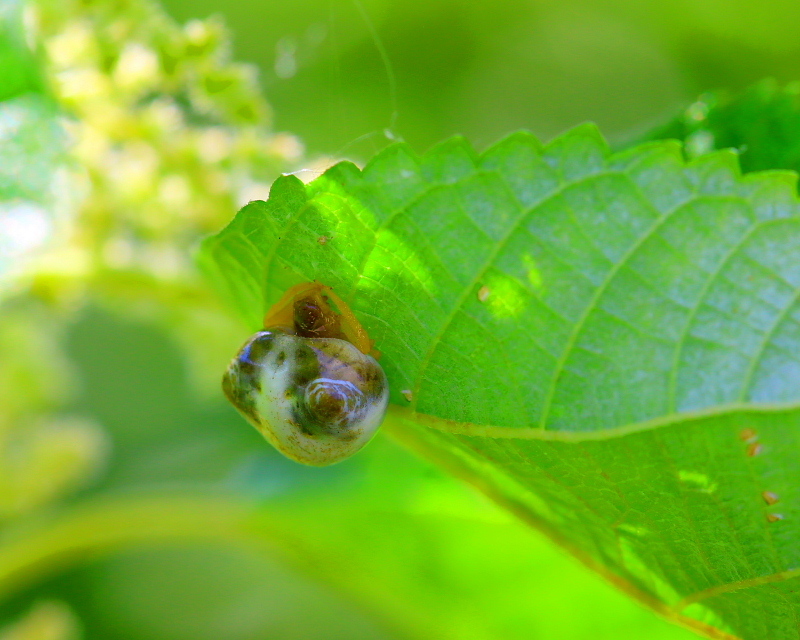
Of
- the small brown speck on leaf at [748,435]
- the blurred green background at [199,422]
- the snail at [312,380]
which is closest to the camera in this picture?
the small brown speck on leaf at [748,435]

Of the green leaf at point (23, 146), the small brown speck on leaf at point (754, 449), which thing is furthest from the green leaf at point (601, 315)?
the green leaf at point (23, 146)

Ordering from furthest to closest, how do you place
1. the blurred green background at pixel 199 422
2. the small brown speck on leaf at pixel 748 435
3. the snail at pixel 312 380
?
the blurred green background at pixel 199 422, the snail at pixel 312 380, the small brown speck on leaf at pixel 748 435

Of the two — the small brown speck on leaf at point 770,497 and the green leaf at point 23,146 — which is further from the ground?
the green leaf at point 23,146

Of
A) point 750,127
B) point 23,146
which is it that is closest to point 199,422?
point 23,146

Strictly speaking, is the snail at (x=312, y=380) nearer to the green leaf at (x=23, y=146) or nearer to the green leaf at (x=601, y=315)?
the green leaf at (x=601, y=315)

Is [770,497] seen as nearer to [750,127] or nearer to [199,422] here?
[750,127]

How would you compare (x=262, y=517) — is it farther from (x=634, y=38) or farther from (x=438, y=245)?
(x=634, y=38)

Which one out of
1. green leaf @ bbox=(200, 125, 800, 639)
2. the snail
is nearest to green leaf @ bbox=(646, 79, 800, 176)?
green leaf @ bbox=(200, 125, 800, 639)

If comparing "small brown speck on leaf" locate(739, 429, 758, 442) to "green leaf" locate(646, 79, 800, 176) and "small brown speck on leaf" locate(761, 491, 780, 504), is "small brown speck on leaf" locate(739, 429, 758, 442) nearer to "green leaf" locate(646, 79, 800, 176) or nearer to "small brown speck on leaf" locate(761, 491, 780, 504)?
"small brown speck on leaf" locate(761, 491, 780, 504)
